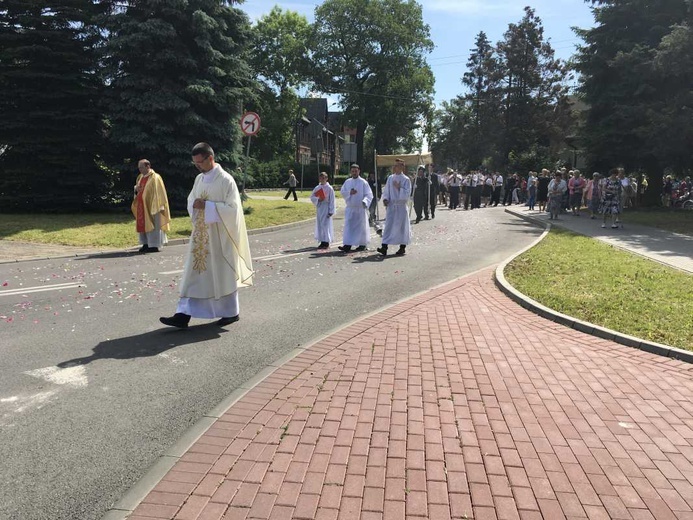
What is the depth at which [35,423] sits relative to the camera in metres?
4.02

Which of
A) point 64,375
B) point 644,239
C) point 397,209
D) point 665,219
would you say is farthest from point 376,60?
point 64,375

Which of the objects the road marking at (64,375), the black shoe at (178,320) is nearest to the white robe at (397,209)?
the black shoe at (178,320)

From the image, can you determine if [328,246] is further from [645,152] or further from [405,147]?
[405,147]

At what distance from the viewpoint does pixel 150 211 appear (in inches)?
523

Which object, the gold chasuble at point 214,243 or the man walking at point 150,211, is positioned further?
the man walking at point 150,211

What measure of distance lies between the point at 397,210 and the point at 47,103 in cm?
1327

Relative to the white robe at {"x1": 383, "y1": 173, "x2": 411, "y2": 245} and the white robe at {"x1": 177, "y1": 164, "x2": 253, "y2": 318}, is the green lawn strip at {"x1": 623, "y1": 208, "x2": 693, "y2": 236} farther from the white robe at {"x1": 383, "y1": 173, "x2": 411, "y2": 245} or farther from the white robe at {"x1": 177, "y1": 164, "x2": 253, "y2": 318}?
the white robe at {"x1": 177, "y1": 164, "x2": 253, "y2": 318}

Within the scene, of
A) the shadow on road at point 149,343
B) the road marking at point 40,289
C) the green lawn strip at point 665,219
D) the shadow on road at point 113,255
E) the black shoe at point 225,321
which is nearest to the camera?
the shadow on road at point 149,343

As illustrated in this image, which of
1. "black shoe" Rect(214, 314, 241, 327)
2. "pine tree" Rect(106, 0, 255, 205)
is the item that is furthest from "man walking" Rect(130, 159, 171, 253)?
"black shoe" Rect(214, 314, 241, 327)

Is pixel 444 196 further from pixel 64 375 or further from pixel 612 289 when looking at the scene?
pixel 64 375

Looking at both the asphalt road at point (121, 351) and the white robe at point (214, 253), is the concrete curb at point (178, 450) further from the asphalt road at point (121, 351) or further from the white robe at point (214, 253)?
the white robe at point (214, 253)

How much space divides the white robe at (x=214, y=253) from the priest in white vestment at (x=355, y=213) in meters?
6.97

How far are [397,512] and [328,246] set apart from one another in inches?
456

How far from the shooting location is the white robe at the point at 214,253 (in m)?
6.59
